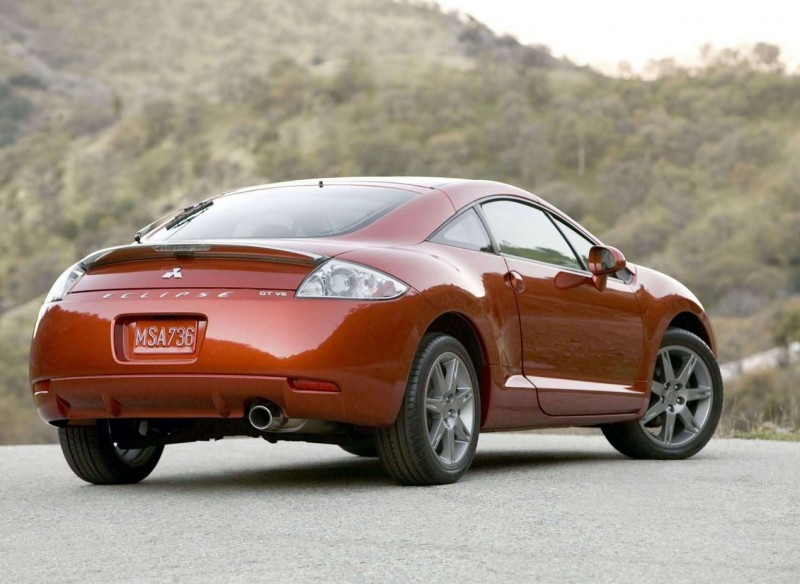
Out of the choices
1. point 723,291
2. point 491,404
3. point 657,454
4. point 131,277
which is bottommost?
point 723,291

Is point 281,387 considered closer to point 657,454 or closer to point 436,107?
point 657,454

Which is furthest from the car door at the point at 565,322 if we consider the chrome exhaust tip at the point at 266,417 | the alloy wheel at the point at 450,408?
the chrome exhaust tip at the point at 266,417

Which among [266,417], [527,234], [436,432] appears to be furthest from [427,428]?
[527,234]

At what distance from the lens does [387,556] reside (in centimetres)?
473

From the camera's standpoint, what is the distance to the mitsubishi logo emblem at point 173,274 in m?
6.39

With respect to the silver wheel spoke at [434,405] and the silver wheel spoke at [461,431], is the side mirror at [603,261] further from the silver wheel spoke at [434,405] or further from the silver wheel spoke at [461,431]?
the silver wheel spoke at [434,405]

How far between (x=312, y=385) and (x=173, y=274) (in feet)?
2.70

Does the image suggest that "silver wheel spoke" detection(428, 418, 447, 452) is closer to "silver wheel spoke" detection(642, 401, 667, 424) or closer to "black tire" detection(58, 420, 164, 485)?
"black tire" detection(58, 420, 164, 485)

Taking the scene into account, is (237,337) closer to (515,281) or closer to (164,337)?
(164,337)

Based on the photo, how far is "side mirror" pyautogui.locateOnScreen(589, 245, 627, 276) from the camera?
8.10m

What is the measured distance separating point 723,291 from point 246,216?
71.3m

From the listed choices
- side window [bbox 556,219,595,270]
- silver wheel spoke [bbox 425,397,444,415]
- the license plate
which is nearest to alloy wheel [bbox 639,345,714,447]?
side window [bbox 556,219,595,270]

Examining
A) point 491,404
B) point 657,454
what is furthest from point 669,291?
point 491,404

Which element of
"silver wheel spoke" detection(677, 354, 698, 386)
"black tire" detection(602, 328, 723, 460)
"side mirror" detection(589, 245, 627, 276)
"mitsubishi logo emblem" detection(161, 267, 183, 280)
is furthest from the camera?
"silver wheel spoke" detection(677, 354, 698, 386)
